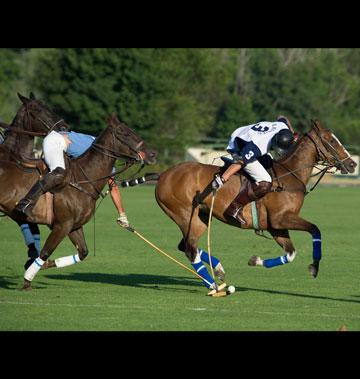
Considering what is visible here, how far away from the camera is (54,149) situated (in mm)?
14836

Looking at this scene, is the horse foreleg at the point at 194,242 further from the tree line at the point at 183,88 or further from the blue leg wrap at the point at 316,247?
the tree line at the point at 183,88

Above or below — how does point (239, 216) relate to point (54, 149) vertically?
below

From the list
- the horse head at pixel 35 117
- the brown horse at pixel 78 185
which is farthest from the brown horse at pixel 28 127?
the brown horse at pixel 78 185

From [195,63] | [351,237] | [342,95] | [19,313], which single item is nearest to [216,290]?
[19,313]

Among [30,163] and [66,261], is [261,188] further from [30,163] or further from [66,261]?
[30,163]

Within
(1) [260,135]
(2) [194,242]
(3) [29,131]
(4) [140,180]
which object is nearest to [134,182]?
(4) [140,180]

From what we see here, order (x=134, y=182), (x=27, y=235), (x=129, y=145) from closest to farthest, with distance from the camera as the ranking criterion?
1. (x=129, y=145)
2. (x=134, y=182)
3. (x=27, y=235)

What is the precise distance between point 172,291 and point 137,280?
156cm

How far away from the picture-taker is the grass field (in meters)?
12.3

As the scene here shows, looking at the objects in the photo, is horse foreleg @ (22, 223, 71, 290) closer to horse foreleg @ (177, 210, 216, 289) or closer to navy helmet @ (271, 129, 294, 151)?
horse foreleg @ (177, 210, 216, 289)

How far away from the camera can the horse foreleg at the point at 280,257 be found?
15.3m

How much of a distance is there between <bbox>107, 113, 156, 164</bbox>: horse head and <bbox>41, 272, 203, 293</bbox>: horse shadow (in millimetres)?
1992

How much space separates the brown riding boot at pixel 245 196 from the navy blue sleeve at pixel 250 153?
Result: 1.31ft
